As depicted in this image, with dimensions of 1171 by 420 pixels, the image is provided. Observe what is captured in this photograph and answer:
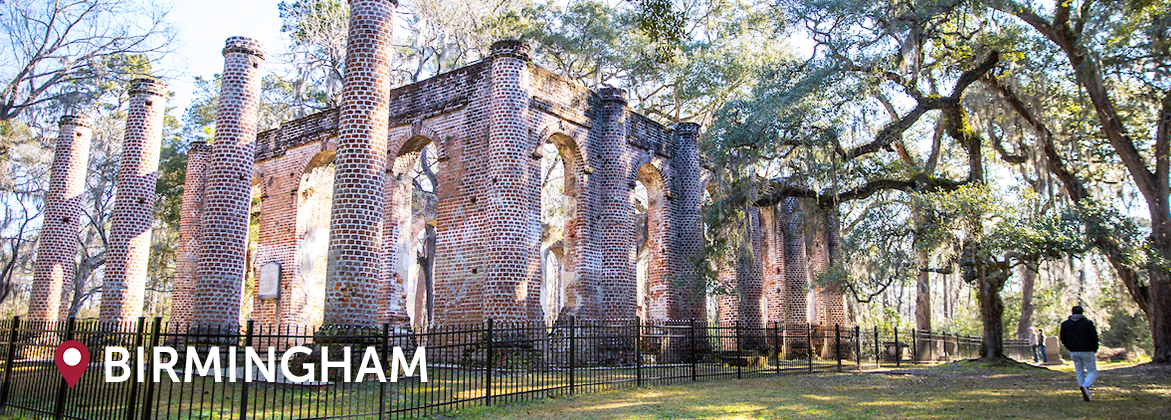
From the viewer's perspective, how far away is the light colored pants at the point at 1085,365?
380 inches

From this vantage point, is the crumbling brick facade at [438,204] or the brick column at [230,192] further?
the brick column at [230,192]

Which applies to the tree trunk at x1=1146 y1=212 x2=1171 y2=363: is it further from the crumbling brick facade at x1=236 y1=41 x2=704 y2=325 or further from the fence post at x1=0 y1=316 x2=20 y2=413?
the fence post at x1=0 y1=316 x2=20 y2=413

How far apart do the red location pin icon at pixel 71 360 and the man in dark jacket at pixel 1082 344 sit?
11.6m

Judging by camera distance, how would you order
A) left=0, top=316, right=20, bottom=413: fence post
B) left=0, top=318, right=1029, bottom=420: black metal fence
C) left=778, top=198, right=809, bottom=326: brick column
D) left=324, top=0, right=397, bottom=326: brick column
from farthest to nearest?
1. left=778, top=198, right=809, bottom=326: brick column
2. left=324, top=0, right=397, bottom=326: brick column
3. left=0, top=316, right=20, bottom=413: fence post
4. left=0, top=318, right=1029, bottom=420: black metal fence

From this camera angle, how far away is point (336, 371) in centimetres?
1002

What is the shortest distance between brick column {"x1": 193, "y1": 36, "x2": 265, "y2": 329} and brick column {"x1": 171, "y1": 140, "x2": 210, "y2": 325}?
19.4 feet

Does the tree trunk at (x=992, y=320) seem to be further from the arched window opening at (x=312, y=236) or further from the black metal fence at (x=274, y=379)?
the arched window opening at (x=312, y=236)

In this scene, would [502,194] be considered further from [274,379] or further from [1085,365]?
[1085,365]

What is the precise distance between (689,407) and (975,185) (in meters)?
9.39

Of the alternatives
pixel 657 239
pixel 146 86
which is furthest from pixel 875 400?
pixel 146 86

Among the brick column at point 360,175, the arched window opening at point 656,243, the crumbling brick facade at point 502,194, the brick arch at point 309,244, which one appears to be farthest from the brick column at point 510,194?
the brick arch at point 309,244

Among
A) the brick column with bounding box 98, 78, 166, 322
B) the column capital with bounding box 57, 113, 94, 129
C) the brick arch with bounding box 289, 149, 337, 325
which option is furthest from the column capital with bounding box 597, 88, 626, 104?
the column capital with bounding box 57, 113, 94, 129

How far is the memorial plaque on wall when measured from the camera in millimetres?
18453

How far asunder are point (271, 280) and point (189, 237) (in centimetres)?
310
